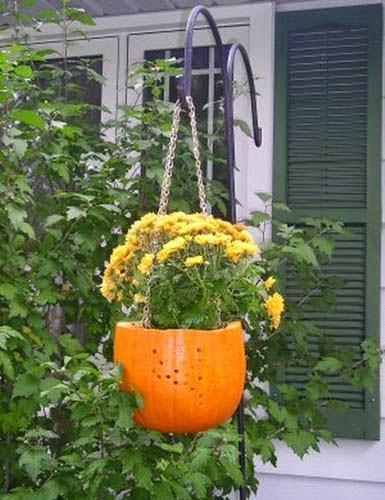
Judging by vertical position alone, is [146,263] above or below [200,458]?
above

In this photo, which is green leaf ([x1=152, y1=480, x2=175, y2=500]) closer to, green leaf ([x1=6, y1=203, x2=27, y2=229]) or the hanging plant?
the hanging plant

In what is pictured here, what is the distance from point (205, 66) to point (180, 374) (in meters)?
2.04

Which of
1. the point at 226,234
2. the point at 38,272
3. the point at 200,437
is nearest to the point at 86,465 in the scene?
the point at 200,437

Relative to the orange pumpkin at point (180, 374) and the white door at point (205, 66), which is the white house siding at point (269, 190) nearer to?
the white door at point (205, 66)

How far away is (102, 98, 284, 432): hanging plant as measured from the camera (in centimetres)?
146

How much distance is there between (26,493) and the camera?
1.86 metres

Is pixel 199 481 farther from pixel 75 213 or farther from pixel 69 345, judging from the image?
pixel 75 213

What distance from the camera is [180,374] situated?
1.45 meters

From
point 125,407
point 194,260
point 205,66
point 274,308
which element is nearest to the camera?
point 194,260

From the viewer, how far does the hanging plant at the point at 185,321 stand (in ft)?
4.79

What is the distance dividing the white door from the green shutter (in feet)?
0.62

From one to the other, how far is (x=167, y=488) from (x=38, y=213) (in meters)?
1.08

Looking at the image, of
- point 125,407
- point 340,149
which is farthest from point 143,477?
point 340,149

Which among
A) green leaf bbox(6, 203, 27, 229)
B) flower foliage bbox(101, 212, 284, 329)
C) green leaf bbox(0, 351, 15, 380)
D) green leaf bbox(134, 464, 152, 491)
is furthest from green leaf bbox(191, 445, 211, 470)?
green leaf bbox(6, 203, 27, 229)
